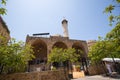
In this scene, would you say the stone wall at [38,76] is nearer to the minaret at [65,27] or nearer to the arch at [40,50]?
the arch at [40,50]

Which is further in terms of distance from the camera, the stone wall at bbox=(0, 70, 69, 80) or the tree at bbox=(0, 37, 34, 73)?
the stone wall at bbox=(0, 70, 69, 80)

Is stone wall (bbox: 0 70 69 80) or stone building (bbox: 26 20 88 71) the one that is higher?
stone building (bbox: 26 20 88 71)

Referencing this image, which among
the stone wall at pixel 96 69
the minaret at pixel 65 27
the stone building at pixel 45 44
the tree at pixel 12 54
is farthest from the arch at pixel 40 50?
the tree at pixel 12 54

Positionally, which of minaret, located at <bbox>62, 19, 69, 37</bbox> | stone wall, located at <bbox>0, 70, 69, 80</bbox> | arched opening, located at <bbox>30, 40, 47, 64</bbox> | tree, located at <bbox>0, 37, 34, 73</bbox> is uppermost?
minaret, located at <bbox>62, 19, 69, 37</bbox>

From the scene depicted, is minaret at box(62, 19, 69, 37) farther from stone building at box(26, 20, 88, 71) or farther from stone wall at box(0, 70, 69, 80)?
stone wall at box(0, 70, 69, 80)

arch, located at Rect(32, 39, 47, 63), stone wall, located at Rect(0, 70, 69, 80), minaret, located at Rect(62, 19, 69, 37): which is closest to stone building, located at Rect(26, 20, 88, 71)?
arch, located at Rect(32, 39, 47, 63)

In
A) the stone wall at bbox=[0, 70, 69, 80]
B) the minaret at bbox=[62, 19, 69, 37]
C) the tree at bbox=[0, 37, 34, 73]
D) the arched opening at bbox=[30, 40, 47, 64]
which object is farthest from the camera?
the minaret at bbox=[62, 19, 69, 37]

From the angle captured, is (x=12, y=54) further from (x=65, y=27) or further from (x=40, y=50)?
(x=65, y=27)

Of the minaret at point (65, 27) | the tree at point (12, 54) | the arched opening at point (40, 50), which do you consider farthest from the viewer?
the minaret at point (65, 27)

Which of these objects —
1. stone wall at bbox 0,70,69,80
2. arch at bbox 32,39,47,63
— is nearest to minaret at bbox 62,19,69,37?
arch at bbox 32,39,47,63

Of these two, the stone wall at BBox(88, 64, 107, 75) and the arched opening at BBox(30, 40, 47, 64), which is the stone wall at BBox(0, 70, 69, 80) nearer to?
the stone wall at BBox(88, 64, 107, 75)

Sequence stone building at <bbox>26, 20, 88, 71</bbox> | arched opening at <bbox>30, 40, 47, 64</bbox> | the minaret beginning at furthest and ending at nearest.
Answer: the minaret
arched opening at <bbox>30, 40, 47, 64</bbox>
stone building at <bbox>26, 20, 88, 71</bbox>

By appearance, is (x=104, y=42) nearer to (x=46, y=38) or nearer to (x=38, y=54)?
(x=46, y=38)

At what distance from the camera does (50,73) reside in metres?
15.9
